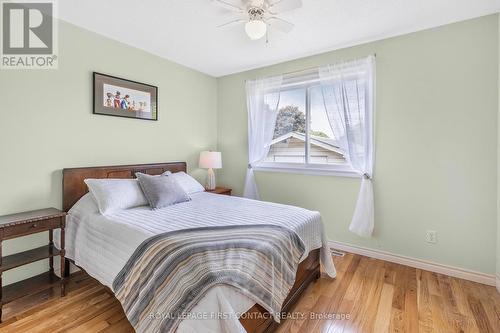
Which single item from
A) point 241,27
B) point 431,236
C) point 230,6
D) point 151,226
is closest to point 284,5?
point 230,6

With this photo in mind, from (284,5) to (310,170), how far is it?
1.99 m

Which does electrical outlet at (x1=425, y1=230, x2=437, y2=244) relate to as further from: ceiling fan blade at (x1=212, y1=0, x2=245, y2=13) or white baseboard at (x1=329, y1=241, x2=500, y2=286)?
ceiling fan blade at (x1=212, y1=0, x2=245, y2=13)

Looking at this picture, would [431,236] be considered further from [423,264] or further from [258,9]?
[258,9]

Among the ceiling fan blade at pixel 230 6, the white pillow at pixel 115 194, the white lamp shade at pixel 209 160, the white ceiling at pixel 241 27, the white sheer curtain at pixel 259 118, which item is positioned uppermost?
the white ceiling at pixel 241 27

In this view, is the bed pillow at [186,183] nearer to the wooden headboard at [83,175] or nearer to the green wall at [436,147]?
the wooden headboard at [83,175]

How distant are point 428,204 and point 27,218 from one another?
3.64 meters

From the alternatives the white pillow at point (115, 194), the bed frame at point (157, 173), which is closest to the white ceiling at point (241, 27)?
the bed frame at point (157, 173)

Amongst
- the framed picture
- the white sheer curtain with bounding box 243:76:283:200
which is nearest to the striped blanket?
the framed picture

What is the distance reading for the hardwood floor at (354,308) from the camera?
1.72 m

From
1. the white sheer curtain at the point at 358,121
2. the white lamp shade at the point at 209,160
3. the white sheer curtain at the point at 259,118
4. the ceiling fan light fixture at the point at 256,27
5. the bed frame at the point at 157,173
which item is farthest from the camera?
the white lamp shade at the point at 209,160

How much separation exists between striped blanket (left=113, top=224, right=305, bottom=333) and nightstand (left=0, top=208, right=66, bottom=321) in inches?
35.0

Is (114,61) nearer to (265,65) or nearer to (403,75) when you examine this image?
(265,65)

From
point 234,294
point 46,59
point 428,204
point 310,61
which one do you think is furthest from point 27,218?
point 428,204

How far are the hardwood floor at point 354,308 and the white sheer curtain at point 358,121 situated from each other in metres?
0.71
